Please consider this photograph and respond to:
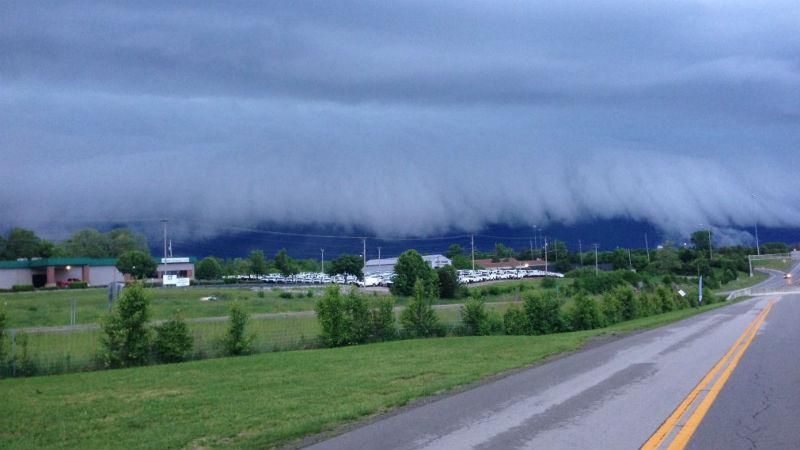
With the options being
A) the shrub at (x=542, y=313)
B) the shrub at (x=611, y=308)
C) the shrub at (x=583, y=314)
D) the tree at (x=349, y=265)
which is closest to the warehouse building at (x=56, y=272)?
the tree at (x=349, y=265)

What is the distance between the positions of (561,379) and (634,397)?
2938mm

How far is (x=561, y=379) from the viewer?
50.2ft

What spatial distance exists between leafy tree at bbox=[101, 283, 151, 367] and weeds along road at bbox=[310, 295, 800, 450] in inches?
450

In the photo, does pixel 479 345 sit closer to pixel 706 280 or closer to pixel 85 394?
pixel 85 394

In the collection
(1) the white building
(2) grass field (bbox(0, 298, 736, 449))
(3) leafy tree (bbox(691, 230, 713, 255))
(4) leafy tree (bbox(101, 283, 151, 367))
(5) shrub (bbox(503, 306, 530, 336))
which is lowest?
(5) shrub (bbox(503, 306, 530, 336))

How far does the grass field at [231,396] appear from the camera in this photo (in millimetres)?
→ 10531

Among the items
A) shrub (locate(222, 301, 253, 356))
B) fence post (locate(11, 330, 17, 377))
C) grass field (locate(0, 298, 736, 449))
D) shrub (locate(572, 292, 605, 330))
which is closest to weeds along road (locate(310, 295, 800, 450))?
grass field (locate(0, 298, 736, 449))

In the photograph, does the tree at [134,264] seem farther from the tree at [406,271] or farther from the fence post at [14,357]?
the fence post at [14,357]

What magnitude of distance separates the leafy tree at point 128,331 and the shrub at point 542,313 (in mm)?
17948

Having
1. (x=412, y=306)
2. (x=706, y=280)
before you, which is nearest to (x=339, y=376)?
(x=412, y=306)

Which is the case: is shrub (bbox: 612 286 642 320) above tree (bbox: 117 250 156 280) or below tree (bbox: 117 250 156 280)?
below

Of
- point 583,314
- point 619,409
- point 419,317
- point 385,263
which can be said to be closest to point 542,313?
point 583,314

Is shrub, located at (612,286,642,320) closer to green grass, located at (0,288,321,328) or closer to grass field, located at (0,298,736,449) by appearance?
green grass, located at (0,288,321,328)

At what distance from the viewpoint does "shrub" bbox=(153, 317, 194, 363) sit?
72.9ft
